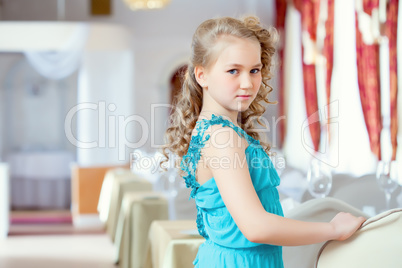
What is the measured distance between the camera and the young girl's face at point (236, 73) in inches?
59.5

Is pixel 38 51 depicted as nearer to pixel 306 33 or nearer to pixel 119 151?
pixel 119 151

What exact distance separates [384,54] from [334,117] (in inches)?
86.2

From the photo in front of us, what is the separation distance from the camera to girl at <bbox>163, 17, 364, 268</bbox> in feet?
4.64

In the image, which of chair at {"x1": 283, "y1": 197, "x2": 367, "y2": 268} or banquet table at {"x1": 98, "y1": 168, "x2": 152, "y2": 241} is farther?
banquet table at {"x1": 98, "y1": 168, "x2": 152, "y2": 241}

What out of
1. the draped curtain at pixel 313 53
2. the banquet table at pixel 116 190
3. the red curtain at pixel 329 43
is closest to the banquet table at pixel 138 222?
the banquet table at pixel 116 190

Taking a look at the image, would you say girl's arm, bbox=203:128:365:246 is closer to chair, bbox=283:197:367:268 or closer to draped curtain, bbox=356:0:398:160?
chair, bbox=283:197:367:268

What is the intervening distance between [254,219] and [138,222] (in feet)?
12.1

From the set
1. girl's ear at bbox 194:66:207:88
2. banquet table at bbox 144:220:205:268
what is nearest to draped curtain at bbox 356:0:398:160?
banquet table at bbox 144:220:205:268

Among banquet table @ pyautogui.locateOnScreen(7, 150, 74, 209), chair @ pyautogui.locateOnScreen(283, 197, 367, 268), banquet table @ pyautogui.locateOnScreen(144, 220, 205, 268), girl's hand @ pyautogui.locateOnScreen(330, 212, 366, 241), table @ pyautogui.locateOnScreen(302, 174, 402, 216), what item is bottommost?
banquet table @ pyautogui.locateOnScreen(7, 150, 74, 209)

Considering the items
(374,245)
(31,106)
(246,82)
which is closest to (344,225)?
(374,245)

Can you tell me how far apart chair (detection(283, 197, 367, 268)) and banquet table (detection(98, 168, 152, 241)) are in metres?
4.24

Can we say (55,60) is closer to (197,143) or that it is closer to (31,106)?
(31,106)

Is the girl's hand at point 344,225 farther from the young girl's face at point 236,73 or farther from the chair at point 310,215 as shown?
the chair at point 310,215

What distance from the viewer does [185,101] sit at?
68.2 inches
